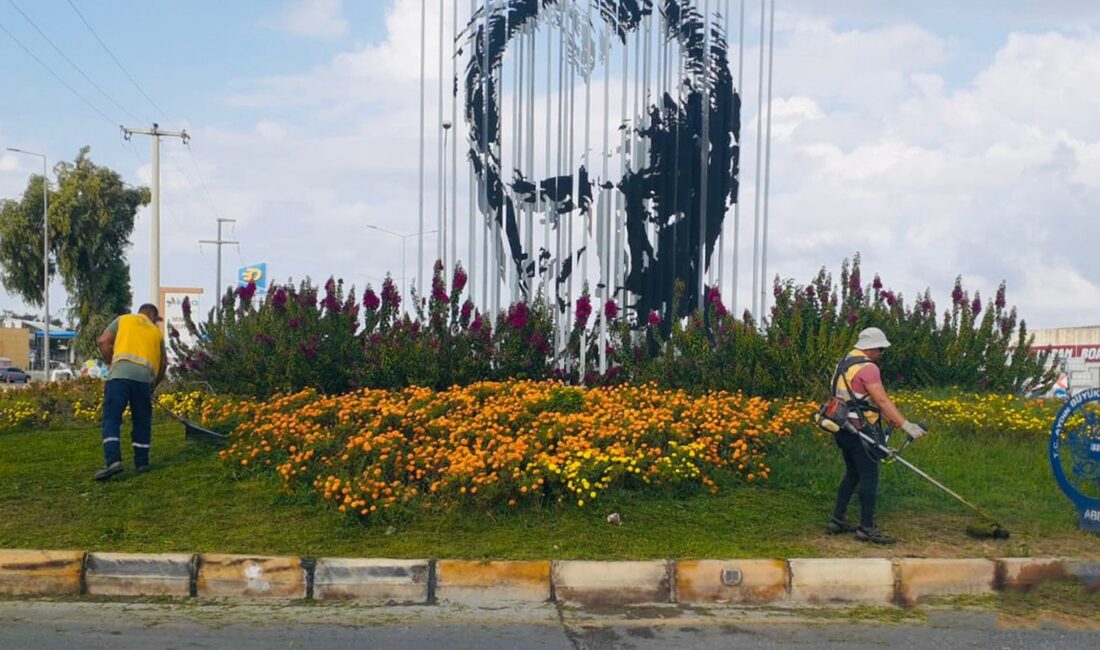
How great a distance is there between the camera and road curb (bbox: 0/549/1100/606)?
6.33 meters

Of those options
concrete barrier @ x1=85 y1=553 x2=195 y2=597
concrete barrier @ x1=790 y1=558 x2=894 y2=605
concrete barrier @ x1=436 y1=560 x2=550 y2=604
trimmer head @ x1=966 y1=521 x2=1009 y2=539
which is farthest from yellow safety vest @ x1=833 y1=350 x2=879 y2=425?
concrete barrier @ x1=85 y1=553 x2=195 y2=597

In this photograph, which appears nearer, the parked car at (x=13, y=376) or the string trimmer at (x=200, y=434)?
the string trimmer at (x=200, y=434)

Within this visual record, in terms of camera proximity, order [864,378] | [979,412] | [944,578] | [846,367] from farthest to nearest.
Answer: [979,412]
[846,367]
[864,378]
[944,578]

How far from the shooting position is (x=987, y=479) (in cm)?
863

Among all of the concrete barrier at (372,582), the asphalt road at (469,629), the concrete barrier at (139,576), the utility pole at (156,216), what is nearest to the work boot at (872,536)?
the asphalt road at (469,629)

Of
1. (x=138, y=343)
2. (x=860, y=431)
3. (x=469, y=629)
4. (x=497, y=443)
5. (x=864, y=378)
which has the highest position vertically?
(x=138, y=343)

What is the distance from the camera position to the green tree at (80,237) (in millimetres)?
41406

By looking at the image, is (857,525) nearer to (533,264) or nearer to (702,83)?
(533,264)

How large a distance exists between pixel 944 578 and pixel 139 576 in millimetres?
5110

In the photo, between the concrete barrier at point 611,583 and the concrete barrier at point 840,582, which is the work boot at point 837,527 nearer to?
the concrete barrier at point 840,582

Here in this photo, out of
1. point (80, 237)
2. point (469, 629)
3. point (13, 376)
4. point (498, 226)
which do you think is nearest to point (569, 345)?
point (498, 226)

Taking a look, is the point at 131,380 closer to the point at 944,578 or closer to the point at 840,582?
the point at 840,582

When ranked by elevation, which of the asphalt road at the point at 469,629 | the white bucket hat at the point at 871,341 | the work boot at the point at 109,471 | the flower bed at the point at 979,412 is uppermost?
the white bucket hat at the point at 871,341

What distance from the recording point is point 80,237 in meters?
41.4
